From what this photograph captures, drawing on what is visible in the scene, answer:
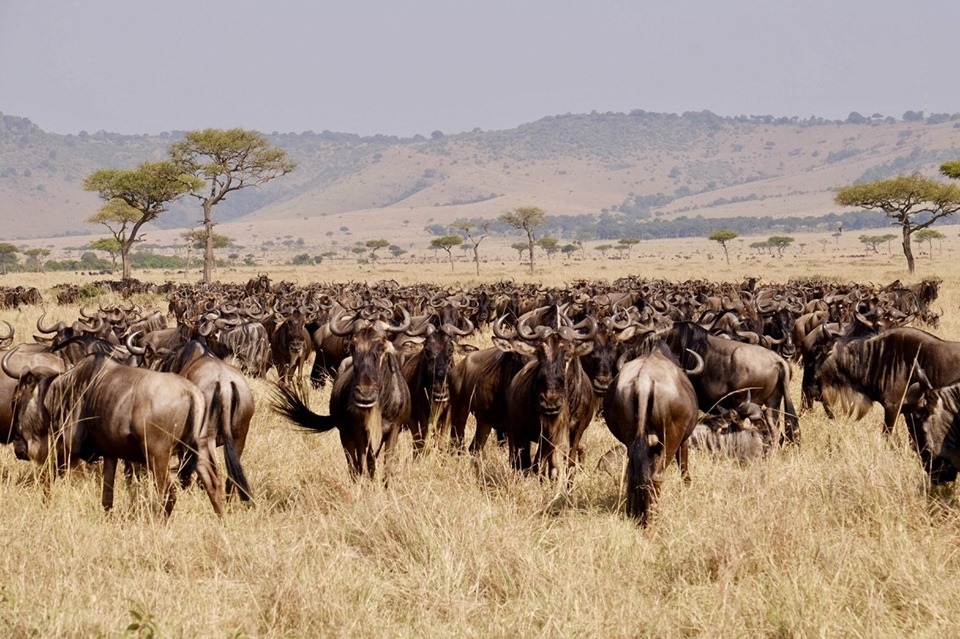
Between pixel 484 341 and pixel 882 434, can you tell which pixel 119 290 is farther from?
pixel 882 434

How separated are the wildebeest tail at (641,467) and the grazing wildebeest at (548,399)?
2.34 feet

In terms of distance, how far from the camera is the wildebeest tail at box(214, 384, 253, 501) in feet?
22.1

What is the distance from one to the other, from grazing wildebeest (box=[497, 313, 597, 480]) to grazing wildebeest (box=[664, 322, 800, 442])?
200cm

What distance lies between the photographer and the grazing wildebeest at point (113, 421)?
6262 millimetres

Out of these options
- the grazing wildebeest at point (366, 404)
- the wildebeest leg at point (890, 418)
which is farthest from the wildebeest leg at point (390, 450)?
the wildebeest leg at point (890, 418)

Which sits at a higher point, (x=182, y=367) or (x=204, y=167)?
(x=204, y=167)

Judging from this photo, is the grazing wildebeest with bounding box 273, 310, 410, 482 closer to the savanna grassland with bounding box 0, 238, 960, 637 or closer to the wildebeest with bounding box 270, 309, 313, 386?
the savanna grassland with bounding box 0, 238, 960, 637

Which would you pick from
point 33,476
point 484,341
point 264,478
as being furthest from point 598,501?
point 484,341

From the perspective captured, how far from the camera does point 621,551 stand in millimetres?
5695

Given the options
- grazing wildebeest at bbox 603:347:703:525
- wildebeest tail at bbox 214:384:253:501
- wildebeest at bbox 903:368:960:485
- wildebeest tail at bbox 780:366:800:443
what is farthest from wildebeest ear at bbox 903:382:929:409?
wildebeest tail at bbox 214:384:253:501

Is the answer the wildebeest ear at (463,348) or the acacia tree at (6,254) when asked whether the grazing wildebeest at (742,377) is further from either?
the acacia tree at (6,254)

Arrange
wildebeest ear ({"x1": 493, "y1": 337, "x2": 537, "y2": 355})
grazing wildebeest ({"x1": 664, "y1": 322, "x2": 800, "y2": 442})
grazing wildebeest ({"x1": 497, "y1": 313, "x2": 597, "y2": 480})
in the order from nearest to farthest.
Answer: grazing wildebeest ({"x1": 497, "y1": 313, "x2": 597, "y2": 480}) → wildebeest ear ({"x1": 493, "y1": 337, "x2": 537, "y2": 355}) → grazing wildebeest ({"x1": 664, "y1": 322, "x2": 800, "y2": 442})

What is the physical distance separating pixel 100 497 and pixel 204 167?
4215cm

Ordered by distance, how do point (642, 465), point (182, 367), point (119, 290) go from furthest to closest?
point (119, 290)
point (182, 367)
point (642, 465)
